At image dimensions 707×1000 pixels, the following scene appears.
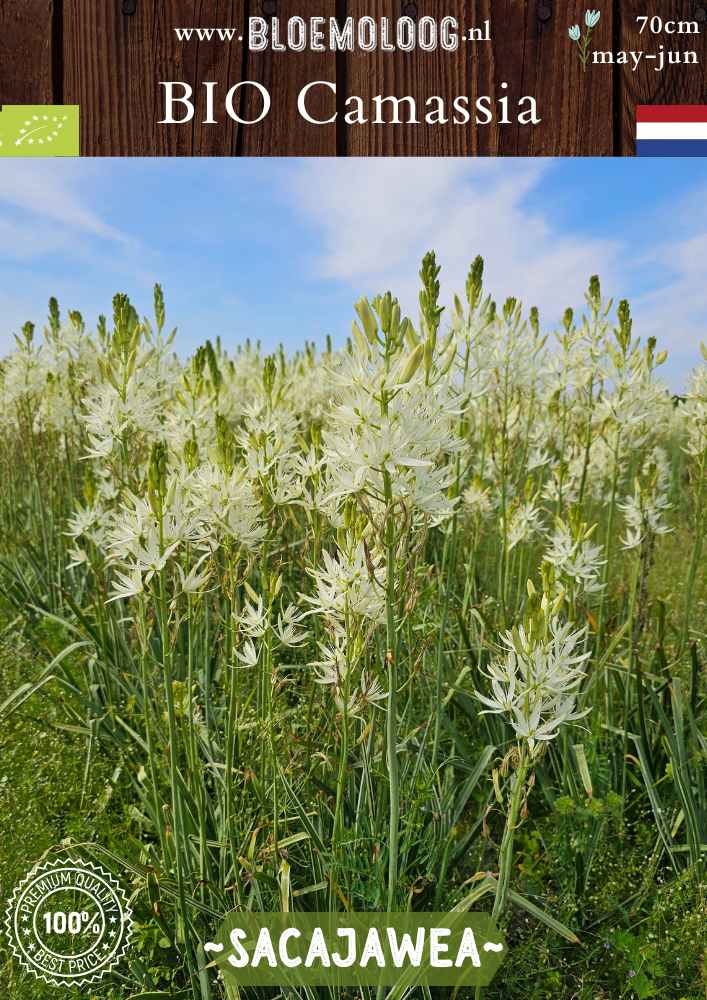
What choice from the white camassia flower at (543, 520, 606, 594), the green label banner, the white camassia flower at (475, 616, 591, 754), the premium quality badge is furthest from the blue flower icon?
the premium quality badge

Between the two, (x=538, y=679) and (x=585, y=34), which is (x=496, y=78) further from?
(x=538, y=679)

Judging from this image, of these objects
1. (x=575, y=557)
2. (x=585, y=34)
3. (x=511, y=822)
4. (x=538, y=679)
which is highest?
(x=585, y=34)

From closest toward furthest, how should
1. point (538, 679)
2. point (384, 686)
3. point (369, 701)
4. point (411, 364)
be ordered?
1. point (411, 364)
2. point (538, 679)
3. point (369, 701)
4. point (384, 686)

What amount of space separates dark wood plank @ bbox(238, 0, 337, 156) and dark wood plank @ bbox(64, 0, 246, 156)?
0.19ft

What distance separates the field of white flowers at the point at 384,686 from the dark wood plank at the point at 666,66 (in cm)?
70

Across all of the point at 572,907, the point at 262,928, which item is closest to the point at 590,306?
the point at 572,907

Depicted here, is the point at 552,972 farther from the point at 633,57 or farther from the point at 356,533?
the point at 633,57

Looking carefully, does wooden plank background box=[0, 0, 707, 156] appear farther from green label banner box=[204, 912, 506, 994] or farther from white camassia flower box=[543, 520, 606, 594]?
green label banner box=[204, 912, 506, 994]

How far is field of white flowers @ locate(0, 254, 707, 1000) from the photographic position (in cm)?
129

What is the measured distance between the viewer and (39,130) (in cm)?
191

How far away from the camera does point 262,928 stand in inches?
56.5

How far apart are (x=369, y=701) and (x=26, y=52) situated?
2.02 m

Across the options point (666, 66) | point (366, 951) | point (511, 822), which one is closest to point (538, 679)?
point (511, 822)

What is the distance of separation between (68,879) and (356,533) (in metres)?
1.09
